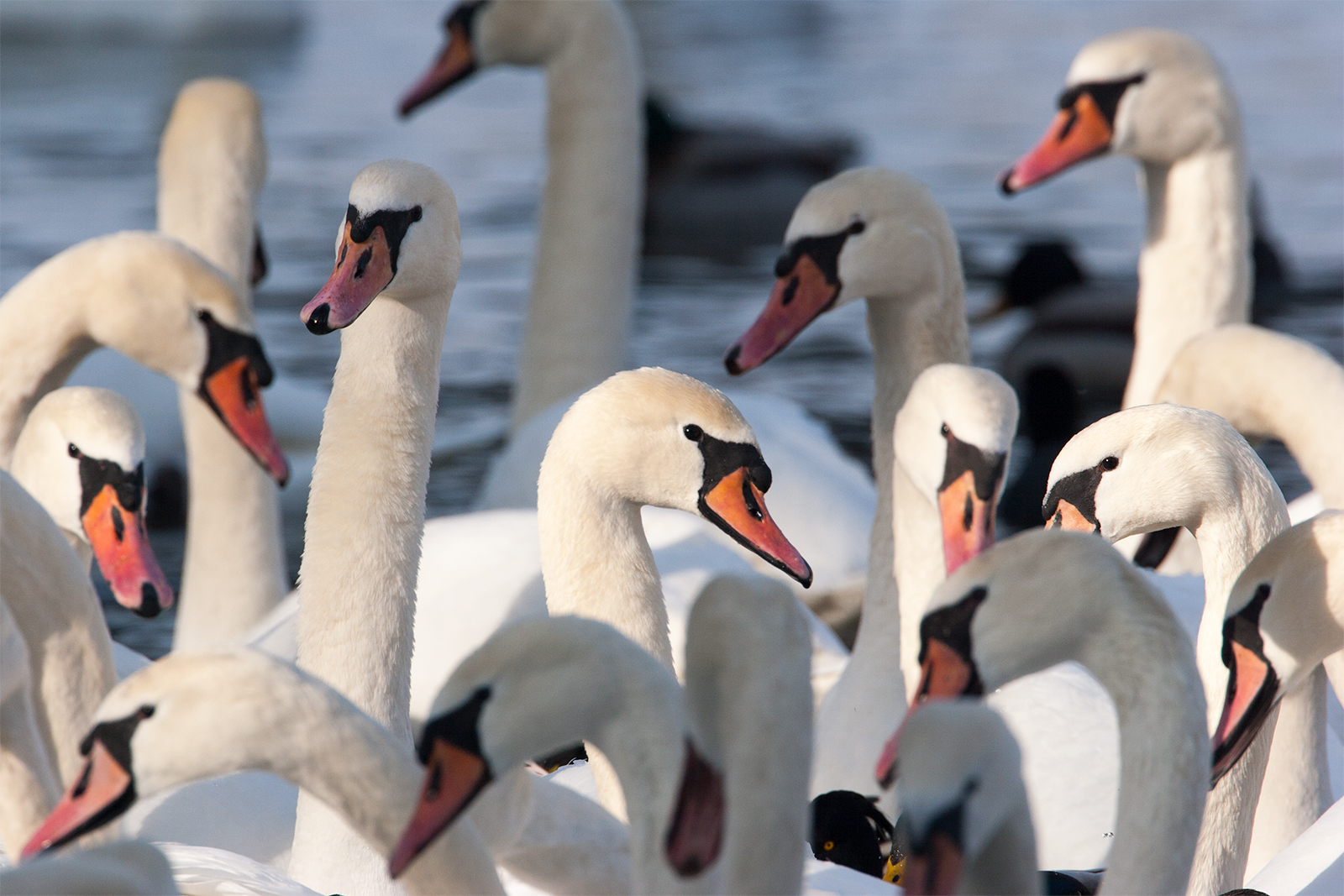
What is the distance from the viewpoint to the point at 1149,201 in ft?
21.7

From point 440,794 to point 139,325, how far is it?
2803 millimetres

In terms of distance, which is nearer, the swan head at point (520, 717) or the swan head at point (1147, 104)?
the swan head at point (520, 717)

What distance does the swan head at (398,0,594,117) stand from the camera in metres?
7.59

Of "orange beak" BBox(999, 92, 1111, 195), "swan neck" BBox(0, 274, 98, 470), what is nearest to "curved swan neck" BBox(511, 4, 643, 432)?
"orange beak" BBox(999, 92, 1111, 195)

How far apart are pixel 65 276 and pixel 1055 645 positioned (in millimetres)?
3053

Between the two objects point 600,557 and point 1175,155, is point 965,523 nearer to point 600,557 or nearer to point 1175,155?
point 600,557

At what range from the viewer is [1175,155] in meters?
6.42

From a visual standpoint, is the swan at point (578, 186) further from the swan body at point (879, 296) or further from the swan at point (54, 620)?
the swan at point (54, 620)

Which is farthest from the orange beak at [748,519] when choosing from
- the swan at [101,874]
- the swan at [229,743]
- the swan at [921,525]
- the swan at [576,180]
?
the swan at [576,180]

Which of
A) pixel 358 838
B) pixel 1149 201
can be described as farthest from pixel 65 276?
Answer: pixel 1149 201

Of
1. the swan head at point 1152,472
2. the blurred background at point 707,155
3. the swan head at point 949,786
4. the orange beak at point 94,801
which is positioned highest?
the swan head at point 949,786

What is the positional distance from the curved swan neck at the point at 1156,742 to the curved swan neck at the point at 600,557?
129 cm

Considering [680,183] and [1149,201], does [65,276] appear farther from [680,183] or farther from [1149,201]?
[680,183]

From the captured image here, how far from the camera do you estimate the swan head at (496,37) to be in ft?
24.9
